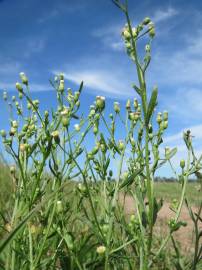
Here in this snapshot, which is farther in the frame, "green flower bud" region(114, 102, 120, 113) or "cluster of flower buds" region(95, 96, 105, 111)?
"green flower bud" region(114, 102, 120, 113)

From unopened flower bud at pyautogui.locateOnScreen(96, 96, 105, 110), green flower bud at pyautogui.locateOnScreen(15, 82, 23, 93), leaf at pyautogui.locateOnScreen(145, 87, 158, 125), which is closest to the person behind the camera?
leaf at pyautogui.locateOnScreen(145, 87, 158, 125)

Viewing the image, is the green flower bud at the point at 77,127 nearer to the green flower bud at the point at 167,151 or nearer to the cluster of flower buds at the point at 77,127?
the cluster of flower buds at the point at 77,127

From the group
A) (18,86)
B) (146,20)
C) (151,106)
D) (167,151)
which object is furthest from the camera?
(18,86)

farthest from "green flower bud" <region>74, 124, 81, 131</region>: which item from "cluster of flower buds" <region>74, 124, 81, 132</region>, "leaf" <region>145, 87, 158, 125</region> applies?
"leaf" <region>145, 87, 158, 125</region>

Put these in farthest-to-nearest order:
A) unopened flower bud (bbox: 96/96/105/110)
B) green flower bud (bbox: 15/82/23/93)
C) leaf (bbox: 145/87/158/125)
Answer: green flower bud (bbox: 15/82/23/93) < unopened flower bud (bbox: 96/96/105/110) < leaf (bbox: 145/87/158/125)

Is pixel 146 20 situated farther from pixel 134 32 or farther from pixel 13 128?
pixel 13 128

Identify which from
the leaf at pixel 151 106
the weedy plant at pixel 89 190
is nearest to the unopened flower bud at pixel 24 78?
the weedy plant at pixel 89 190

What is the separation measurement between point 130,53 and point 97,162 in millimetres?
773

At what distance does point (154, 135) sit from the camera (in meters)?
2.14

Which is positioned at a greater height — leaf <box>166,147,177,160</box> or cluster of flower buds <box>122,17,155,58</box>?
cluster of flower buds <box>122,17,155,58</box>

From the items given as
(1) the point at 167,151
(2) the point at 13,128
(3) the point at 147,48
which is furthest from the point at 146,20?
(2) the point at 13,128

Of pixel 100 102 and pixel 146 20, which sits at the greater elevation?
pixel 146 20

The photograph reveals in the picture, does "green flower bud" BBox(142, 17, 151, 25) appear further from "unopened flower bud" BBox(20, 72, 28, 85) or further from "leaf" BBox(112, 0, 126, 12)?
"unopened flower bud" BBox(20, 72, 28, 85)

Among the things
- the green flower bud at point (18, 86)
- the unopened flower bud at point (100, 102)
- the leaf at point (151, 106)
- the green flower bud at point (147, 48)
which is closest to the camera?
the leaf at point (151, 106)
